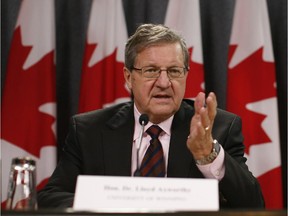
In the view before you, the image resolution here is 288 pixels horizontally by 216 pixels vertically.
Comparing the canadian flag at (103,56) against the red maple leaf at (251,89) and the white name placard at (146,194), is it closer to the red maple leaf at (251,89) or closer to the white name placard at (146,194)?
the red maple leaf at (251,89)

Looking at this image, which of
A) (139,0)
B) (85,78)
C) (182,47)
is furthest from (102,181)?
(139,0)

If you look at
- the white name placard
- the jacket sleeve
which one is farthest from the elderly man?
the white name placard

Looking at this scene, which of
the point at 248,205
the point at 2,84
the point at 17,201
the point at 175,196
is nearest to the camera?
the point at 175,196

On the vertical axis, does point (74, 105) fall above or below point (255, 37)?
below

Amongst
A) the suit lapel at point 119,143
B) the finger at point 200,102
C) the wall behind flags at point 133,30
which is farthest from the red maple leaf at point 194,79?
the finger at point 200,102

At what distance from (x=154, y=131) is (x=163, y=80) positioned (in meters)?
0.23

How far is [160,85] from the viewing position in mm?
2238

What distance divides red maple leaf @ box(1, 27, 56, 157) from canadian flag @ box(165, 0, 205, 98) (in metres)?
0.80

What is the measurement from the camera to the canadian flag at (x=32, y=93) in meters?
3.16

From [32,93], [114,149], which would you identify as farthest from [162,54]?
[32,93]

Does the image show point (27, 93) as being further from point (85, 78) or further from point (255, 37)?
point (255, 37)

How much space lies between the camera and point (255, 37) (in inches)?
125

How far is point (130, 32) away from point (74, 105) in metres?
0.58

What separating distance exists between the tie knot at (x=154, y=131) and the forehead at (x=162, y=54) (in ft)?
0.91
